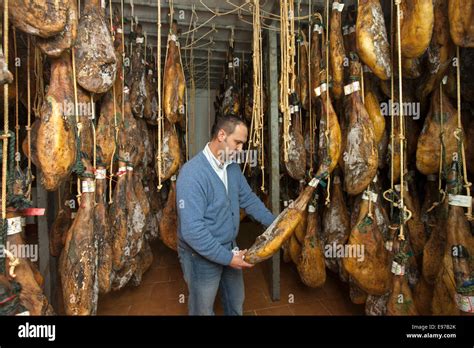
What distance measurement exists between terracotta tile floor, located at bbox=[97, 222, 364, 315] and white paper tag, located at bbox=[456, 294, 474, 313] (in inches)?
52.1

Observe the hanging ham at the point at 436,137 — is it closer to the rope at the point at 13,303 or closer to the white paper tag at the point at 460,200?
the white paper tag at the point at 460,200

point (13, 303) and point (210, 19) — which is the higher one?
point (210, 19)

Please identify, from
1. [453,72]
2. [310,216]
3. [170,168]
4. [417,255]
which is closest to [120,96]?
[170,168]

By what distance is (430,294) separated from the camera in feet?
6.91

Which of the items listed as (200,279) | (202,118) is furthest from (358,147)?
(202,118)

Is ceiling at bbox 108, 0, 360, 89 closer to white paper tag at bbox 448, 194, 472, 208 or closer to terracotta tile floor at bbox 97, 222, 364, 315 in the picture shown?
white paper tag at bbox 448, 194, 472, 208

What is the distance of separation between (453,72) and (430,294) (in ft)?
5.45

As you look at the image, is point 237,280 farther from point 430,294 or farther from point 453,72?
point 453,72

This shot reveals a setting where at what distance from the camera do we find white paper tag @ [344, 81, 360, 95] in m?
2.15

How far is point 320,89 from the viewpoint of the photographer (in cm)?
237

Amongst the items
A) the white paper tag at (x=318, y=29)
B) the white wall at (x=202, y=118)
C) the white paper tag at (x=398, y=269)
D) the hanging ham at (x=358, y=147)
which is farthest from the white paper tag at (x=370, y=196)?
the white wall at (x=202, y=118)

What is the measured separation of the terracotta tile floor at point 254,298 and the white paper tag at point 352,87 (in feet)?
7.02

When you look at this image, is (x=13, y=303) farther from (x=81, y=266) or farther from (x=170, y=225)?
(x=170, y=225)

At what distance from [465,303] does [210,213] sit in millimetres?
1582
